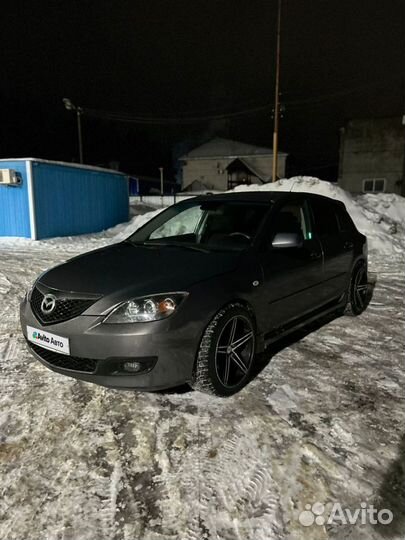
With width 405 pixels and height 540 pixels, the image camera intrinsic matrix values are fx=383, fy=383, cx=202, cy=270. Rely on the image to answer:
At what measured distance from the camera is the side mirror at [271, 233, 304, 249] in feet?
11.0

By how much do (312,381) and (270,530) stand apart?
161cm

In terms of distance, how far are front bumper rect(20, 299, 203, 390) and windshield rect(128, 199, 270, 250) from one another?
3.64 ft

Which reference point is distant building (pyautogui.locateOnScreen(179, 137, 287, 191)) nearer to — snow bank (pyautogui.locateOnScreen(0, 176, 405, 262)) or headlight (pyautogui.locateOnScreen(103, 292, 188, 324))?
snow bank (pyautogui.locateOnScreen(0, 176, 405, 262))

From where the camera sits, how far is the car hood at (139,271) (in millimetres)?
2707

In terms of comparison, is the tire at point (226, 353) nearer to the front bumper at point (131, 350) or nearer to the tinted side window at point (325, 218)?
the front bumper at point (131, 350)

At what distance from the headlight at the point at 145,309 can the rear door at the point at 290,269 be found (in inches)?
37.1

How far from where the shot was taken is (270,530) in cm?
181

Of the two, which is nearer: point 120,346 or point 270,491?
point 270,491

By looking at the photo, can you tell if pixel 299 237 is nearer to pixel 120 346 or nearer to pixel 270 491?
pixel 120 346

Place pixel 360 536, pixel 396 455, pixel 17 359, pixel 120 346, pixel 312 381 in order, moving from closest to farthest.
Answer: pixel 360 536, pixel 396 455, pixel 120 346, pixel 312 381, pixel 17 359

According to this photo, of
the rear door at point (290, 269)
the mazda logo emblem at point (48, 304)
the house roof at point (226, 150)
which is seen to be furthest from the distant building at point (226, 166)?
the mazda logo emblem at point (48, 304)

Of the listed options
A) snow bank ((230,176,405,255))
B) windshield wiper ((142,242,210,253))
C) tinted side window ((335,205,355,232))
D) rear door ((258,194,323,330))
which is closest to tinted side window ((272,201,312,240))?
rear door ((258,194,323,330))

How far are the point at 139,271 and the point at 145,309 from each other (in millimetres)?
448

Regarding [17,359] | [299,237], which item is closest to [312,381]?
[299,237]
